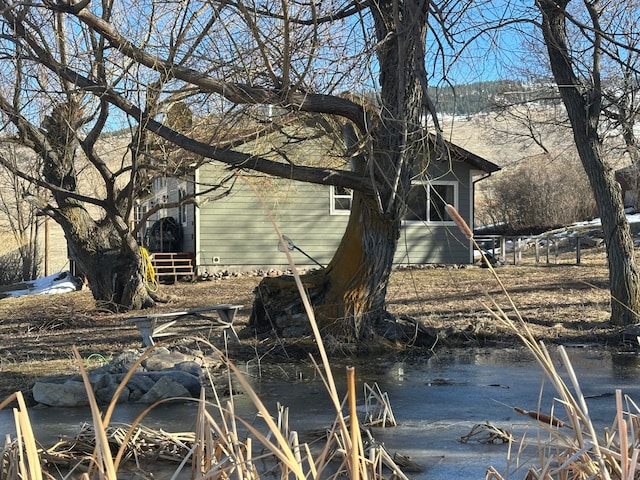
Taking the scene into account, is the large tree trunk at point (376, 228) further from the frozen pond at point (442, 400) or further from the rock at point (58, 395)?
the rock at point (58, 395)

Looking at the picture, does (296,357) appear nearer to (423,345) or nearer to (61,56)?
(423,345)

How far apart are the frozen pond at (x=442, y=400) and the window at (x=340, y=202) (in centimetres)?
1390

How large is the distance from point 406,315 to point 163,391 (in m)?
5.91

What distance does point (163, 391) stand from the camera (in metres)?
7.36

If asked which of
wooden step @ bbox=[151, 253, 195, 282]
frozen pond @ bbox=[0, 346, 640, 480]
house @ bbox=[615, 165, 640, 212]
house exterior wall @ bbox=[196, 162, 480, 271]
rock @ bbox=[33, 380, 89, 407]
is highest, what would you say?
house @ bbox=[615, 165, 640, 212]

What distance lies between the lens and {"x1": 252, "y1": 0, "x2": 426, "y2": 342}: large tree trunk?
10031 millimetres

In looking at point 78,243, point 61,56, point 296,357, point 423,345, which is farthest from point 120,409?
point 78,243

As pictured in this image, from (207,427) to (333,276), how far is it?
28.7 ft

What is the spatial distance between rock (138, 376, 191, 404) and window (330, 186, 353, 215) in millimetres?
16921

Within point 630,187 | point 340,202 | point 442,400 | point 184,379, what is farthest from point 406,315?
point 630,187

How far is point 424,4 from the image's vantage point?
973cm

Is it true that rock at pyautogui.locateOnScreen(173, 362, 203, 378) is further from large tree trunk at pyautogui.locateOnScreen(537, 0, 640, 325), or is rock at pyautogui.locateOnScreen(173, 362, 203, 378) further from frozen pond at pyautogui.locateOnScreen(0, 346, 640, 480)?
large tree trunk at pyautogui.locateOnScreen(537, 0, 640, 325)

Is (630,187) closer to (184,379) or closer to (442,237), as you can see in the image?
(442,237)

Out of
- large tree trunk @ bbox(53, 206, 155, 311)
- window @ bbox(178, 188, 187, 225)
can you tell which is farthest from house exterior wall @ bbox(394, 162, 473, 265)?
large tree trunk @ bbox(53, 206, 155, 311)
